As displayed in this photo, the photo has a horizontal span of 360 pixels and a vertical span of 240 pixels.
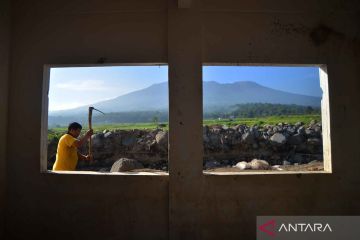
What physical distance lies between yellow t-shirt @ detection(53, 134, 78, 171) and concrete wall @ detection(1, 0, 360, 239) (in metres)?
0.44

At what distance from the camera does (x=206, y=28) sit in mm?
3682

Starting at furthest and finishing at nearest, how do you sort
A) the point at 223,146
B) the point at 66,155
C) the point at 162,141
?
1. the point at 223,146
2. the point at 162,141
3. the point at 66,155

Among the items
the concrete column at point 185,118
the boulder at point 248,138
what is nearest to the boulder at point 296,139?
the boulder at point 248,138

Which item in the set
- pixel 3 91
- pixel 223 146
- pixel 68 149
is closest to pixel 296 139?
pixel 223 146

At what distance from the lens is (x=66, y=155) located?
417 cm

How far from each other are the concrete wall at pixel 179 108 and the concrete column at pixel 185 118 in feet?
0.04

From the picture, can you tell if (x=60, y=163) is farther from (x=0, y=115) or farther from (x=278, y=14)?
(x=278, y=14)

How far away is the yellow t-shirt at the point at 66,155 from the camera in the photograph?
4129 mm

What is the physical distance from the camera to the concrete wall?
3521mm

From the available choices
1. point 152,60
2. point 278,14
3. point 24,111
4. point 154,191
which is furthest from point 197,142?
point 24,111

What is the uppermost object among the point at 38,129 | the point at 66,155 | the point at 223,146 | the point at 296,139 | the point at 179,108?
the point at 179,108

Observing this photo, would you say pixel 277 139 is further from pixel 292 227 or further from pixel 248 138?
pixel 292 227

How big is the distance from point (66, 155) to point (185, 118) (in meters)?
2.01

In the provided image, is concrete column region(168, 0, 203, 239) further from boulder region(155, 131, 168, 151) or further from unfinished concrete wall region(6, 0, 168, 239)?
boulder region(155, 131, 168, 151)
